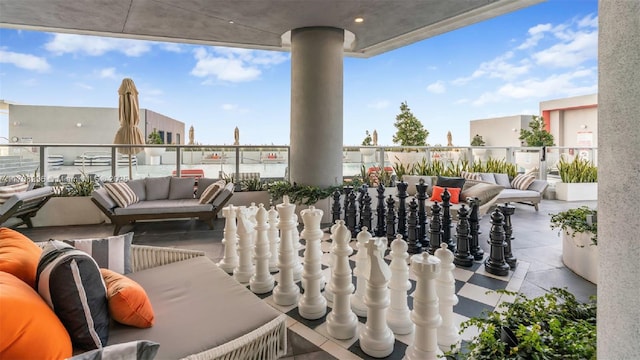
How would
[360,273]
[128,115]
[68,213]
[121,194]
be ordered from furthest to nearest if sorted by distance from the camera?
[128,115]
[68,213]
[121,194]
[360,273]

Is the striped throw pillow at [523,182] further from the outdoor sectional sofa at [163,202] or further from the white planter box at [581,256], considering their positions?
the outdoor sectional sofa at [163,202]

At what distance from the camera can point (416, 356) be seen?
1.65 m

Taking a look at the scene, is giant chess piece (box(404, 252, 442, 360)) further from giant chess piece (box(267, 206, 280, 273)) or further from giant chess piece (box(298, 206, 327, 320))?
giant chess piece (box(267, 206, 280, 273))

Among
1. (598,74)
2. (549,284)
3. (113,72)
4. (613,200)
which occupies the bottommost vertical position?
(549,284)

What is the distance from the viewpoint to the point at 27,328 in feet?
3.18

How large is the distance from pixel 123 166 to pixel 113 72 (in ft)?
40.7

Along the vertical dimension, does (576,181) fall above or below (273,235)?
above

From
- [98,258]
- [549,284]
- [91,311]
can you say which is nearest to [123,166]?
[98,258]

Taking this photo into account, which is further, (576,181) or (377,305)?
(576,181)

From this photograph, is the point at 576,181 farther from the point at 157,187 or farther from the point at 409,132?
the point at 157,187

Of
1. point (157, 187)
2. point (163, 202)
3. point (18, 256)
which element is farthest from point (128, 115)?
point (18, 256)

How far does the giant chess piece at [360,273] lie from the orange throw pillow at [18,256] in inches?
66.5

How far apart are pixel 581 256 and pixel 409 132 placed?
5.82 m

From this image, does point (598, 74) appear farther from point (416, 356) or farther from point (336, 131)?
point (336, 131)
